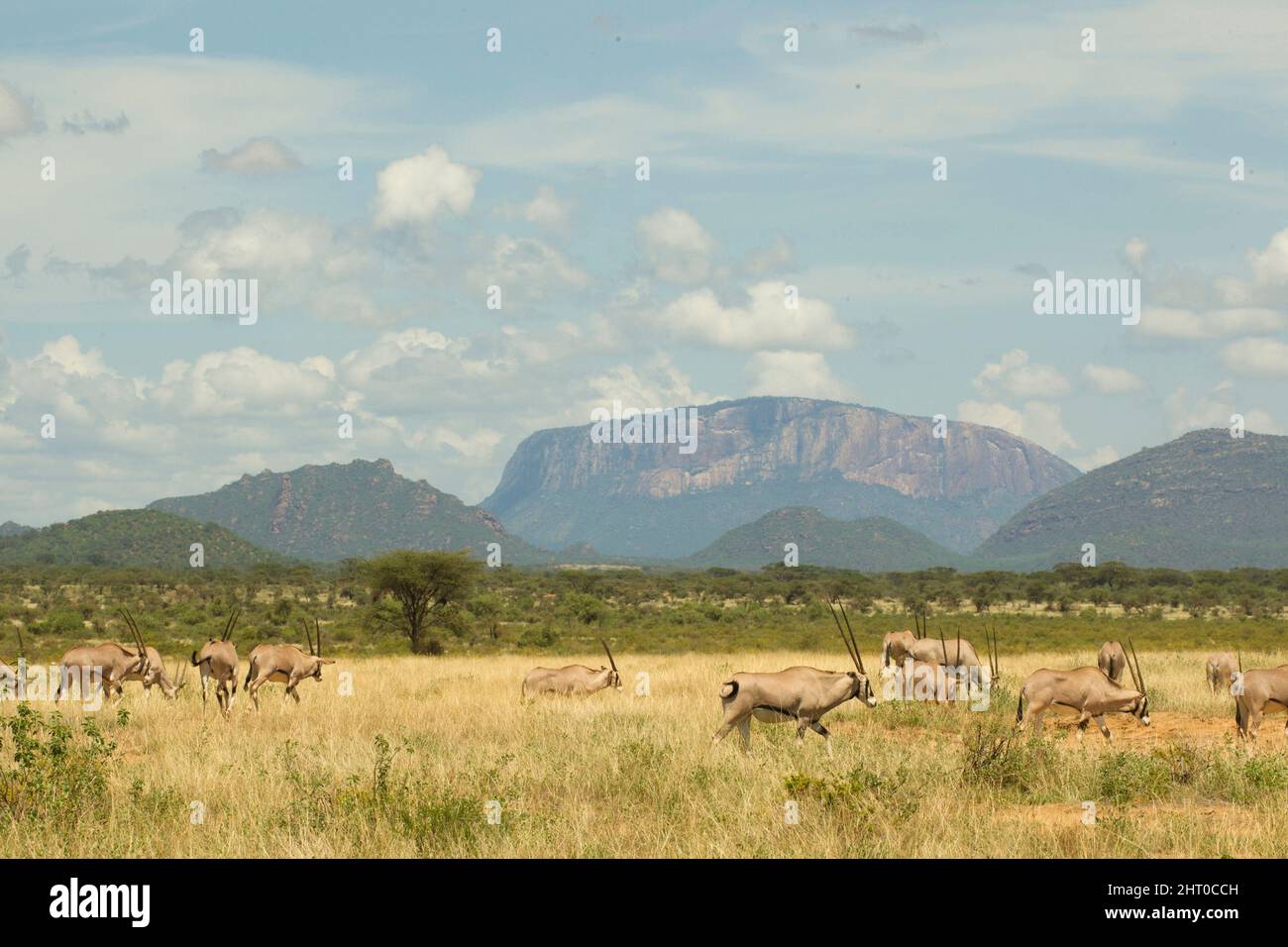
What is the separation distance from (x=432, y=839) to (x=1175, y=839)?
6.16 metres

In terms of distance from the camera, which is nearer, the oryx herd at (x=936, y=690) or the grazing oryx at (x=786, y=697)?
the grazing oryx at (x=786, y=697)

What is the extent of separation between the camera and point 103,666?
22.5 m

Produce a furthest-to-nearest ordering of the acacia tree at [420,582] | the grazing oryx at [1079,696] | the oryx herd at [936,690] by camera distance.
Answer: the acacia tree at [420,582] → the grazing oryx at [1079,696] → the oryx herd at [936,690]

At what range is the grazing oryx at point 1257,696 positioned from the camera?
58.5 feet

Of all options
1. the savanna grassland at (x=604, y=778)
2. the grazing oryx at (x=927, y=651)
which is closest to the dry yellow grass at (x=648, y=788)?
the savanna grassland at (x=604, y=778)

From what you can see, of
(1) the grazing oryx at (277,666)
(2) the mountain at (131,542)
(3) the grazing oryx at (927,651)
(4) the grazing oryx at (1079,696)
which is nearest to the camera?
(4) the grazing oryx at (1079,696)

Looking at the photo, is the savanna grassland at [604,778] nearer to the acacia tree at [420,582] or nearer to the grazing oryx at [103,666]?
the grazing oryx at [103,666]

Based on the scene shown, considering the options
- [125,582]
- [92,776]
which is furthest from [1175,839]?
[125,582]

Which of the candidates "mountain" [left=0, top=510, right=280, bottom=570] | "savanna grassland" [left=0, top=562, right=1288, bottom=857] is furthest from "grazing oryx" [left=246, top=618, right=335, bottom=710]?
"mountain" [left=0, top=510, right=280, bottom=570]

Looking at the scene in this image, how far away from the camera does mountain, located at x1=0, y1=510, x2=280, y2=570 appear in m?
149

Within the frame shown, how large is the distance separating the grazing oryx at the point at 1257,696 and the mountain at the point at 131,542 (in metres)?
137

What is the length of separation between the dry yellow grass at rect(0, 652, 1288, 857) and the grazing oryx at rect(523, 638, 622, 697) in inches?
138
